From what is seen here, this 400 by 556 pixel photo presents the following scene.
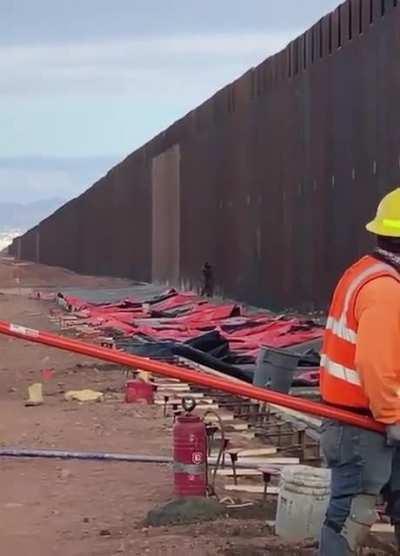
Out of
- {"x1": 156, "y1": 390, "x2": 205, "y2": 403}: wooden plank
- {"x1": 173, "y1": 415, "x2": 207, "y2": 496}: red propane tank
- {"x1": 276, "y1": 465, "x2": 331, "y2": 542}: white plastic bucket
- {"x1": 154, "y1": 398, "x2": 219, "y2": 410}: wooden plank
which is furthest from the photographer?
{"x1": 156, "y1": 390, "x2": 205, "y2": 403}: wooden plank

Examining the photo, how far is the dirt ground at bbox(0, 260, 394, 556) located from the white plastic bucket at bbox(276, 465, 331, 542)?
11cm

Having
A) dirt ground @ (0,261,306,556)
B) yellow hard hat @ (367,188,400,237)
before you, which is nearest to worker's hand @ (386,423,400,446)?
yellow hard hat @ (367,188,400,237)

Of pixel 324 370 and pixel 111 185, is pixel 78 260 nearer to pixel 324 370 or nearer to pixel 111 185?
pixel 111 185

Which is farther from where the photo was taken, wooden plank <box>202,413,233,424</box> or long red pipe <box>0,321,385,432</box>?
wooden plank <box>202,413,233,424</box>

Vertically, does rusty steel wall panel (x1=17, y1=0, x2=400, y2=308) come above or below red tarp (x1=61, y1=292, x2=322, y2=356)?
above

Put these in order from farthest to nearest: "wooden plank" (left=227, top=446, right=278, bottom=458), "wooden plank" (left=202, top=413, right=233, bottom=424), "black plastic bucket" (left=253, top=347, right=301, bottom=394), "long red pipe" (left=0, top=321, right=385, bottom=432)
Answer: "black plastic bucket" (left=253, top=347, right=301, bottom=394), "wooden plank" (left=202, top=413, right=233, bottom=424), "wooden plank" (left=227, top=446, right=278, bottom=458), "long red pipe" (left=0, top=321, right=385, bottom=432)

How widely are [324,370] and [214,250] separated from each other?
86.7 feet

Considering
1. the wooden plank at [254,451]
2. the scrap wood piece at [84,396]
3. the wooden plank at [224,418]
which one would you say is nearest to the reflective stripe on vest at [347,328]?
the wooden plank at [254,451]

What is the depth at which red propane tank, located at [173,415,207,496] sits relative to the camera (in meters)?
7.41

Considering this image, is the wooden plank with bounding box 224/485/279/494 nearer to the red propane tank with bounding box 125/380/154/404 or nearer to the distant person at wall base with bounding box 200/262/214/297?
the red propane tank with bounding box 125/380/154/404

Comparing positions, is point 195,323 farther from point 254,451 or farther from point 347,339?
point 347,339

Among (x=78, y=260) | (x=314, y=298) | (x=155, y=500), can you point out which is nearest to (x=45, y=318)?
(x=314, y=298)

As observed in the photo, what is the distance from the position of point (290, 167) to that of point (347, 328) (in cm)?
1879

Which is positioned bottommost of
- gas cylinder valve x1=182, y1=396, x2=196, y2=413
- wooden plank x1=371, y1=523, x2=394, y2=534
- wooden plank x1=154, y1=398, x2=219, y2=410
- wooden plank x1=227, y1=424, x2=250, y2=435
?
wooden plank x1=227, y1=424, x2=250, y2=435
